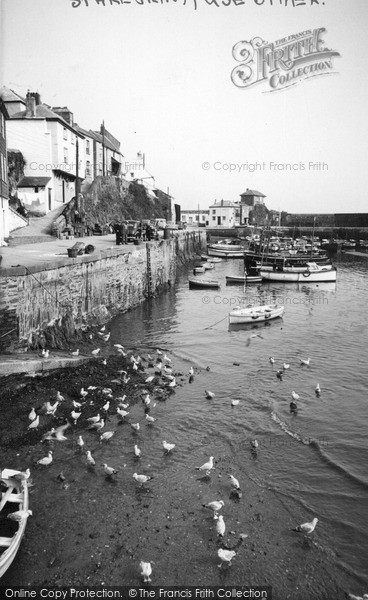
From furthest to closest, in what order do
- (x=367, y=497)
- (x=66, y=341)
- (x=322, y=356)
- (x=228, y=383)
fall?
(x=322, y=356) < (x=66, y=341) < (x=228, y=383) < (x=367, y=497)

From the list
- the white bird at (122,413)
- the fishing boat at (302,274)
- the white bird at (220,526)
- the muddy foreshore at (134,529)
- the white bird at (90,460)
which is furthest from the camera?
the fishing boat at (302,274)

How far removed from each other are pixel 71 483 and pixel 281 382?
28.6ft

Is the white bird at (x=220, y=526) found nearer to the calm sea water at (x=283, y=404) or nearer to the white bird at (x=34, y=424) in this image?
the calm sea water at (x=283, y=404)

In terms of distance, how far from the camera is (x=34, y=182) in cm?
3797

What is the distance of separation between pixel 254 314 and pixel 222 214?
3717 inches

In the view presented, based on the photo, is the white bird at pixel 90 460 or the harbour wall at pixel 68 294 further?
the harbour wall at pixel 68 294

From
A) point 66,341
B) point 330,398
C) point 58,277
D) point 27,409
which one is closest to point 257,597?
point 27,409

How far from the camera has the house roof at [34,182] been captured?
3762 cm

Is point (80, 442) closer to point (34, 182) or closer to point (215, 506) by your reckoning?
point (215, 506)

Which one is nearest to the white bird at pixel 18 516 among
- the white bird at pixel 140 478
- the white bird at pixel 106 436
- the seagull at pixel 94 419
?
the white bird at pixel 140 478

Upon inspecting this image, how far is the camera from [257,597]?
6195 mm

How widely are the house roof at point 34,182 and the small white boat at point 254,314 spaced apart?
23.2 meters

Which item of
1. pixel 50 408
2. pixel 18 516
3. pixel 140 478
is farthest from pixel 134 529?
pixel 50 408

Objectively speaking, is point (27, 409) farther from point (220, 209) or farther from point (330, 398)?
point (220, 209)
